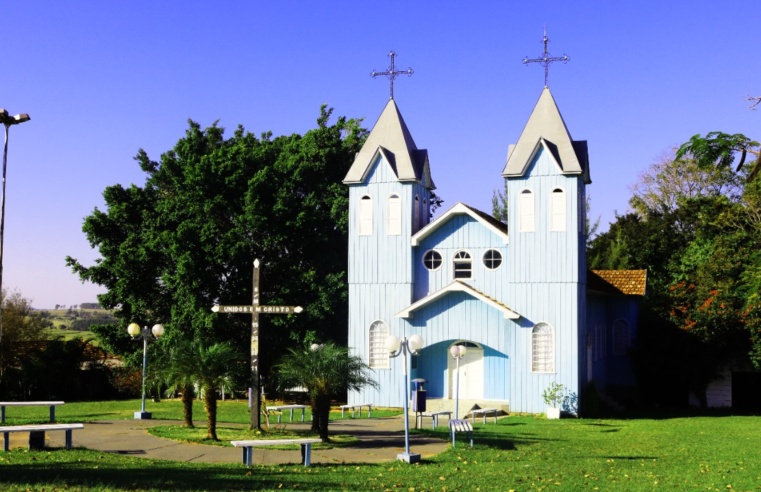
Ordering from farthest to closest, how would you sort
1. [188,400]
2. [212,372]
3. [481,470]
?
1. [188,400]
2. [212,372]
3. [481,470]

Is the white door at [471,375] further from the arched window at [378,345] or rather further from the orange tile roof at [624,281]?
the orange tile roof at [624,281]

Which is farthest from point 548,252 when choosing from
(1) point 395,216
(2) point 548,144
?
(1) point 395,216

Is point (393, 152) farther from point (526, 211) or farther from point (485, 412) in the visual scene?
point (485, 412)

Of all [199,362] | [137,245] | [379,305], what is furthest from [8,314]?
[199,362]

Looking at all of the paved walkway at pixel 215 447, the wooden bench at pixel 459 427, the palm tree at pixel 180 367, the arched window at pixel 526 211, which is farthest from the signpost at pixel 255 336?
the arched window at pixel 526 211

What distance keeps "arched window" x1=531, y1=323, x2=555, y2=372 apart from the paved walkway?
27.6 ft

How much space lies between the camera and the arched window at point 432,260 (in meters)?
32.3

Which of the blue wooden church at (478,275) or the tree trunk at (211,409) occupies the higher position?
the blue wooden church at (478,275)

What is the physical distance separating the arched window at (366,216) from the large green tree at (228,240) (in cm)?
369

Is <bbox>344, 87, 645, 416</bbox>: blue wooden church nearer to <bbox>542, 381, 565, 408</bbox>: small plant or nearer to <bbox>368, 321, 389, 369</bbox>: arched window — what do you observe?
<bbox>368, 321, 389, 369</bbox>: arched window

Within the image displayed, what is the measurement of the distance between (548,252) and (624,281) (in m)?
7.35

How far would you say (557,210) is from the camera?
3050 cm

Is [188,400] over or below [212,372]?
below

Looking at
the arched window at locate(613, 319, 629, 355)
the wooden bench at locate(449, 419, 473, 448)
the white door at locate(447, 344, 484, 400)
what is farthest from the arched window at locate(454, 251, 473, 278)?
the wooden bench at locate(449, 419, 473, 448)
